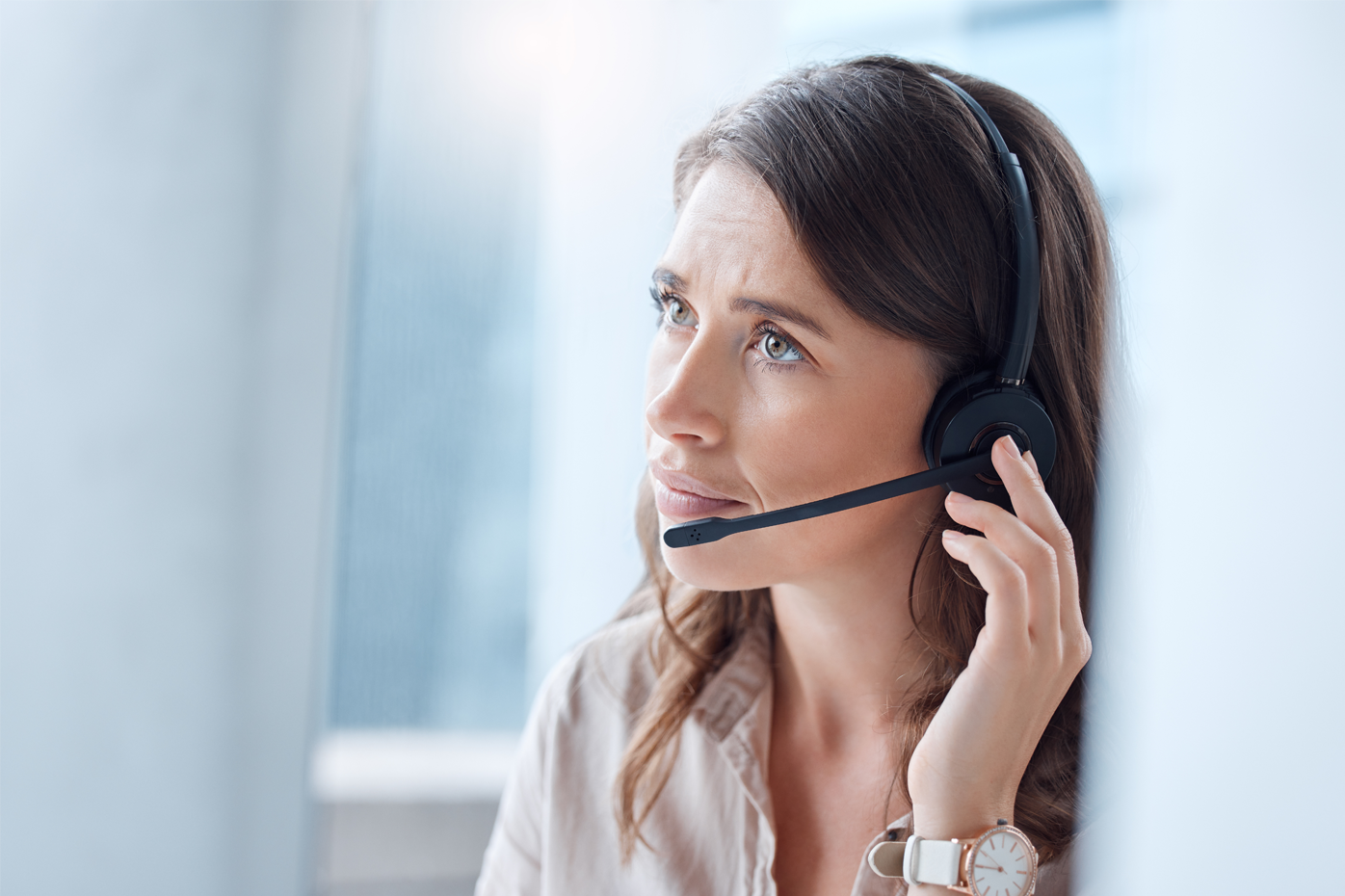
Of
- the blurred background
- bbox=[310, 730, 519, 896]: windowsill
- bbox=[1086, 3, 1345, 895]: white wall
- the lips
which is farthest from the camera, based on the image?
bbox=[310, 730, 519, 896]: windowsill

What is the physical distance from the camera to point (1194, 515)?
1.53ft

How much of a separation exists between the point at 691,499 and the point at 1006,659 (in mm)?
299

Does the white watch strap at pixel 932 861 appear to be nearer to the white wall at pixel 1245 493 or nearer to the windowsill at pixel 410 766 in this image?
the white wall at pixel 1245 493

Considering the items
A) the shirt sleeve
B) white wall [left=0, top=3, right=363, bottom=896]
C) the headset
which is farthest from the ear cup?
white wall [left=0, top=3, right=363, bottom=896]

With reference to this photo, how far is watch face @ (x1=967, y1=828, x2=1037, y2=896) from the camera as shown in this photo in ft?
2.29

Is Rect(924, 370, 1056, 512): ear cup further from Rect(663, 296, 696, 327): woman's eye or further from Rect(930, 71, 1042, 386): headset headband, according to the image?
Rect(663, 296, 696, 327): woman's eye

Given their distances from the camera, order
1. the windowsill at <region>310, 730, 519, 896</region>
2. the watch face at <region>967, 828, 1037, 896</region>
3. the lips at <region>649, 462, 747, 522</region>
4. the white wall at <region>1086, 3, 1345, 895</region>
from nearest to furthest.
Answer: the white wall at <region>1086, 3, 1345, 895</region>
the watch face at <region>967, 828, 1037, 896</region>
the lips at <region>649, 462, 747, 522</region>
the windowsill at <region>310, 730, 519, 896</region>

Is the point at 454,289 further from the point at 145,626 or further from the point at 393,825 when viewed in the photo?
the point at 393,825

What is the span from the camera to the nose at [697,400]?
0.77 metres

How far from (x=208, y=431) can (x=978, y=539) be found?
0.98 m

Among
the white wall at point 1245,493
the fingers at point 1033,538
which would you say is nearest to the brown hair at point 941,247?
the fingers at point 1033,538

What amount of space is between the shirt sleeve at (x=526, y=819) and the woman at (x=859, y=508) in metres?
0.04

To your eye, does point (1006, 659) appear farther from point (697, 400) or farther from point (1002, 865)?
point (697, 400)

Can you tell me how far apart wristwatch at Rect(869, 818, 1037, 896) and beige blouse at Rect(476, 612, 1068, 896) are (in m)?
0.09
